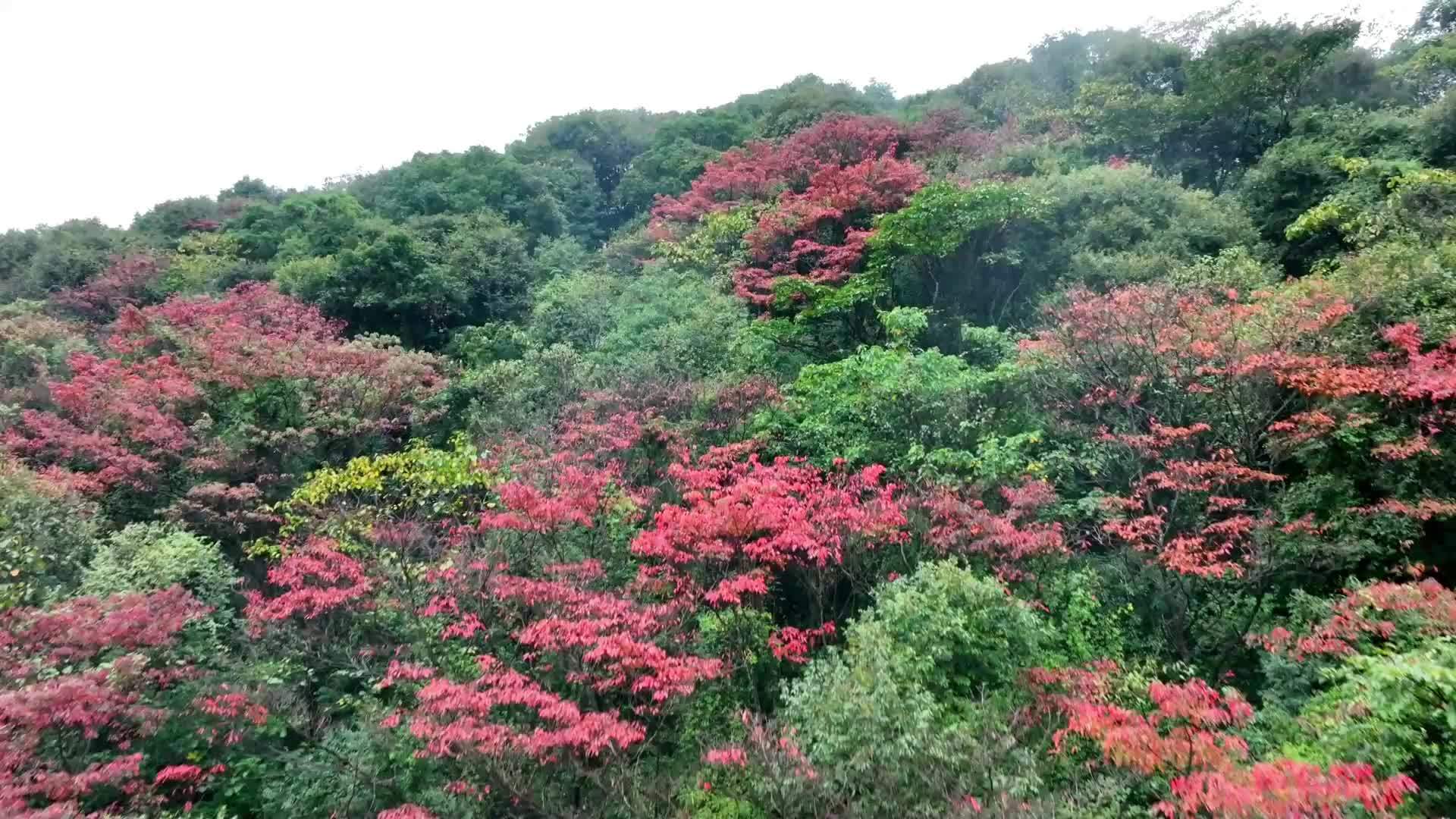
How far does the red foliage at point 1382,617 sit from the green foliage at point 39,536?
13.3m

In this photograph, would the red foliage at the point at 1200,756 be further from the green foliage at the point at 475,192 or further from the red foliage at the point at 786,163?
the green foliage at the point at 475,192

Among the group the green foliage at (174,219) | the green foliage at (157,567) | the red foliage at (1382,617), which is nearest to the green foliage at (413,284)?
the green foliage at (157,567)

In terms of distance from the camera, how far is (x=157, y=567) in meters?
9.03

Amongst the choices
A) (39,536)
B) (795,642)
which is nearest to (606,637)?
(795,642)

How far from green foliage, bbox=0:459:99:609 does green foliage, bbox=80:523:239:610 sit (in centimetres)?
27

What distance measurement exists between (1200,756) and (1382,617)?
8.66 feet

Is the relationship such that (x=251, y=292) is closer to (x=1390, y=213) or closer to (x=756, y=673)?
(x=756, y=673)

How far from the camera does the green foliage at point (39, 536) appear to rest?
27.6ft

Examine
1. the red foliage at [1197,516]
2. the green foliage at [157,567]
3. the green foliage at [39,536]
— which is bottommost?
the red foliage at [1197,516]

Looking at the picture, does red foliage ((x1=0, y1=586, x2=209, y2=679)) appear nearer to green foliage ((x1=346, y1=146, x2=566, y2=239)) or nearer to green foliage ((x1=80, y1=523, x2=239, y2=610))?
green foliage ((x1=80, y1=523, x2=239, y2=610))

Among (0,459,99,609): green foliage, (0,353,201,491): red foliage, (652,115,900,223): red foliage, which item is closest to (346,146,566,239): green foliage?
(652,115,900,223): red foliage

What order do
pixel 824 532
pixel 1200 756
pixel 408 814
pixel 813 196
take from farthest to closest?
1. pixel 813 196
2. pixel 824 532
3. pixel 408 814
4. pixel 1200 756

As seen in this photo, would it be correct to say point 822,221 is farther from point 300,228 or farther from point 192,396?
point 300,228

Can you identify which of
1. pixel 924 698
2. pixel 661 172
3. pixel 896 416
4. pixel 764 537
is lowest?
pixel 924 698
